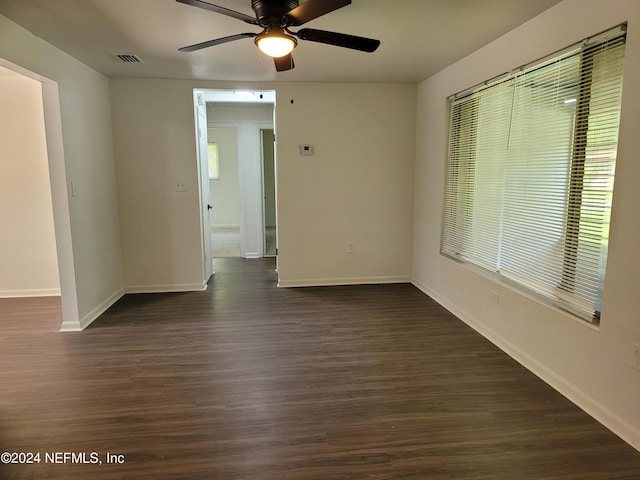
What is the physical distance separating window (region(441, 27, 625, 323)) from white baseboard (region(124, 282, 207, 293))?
3071mm

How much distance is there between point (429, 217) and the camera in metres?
4.39

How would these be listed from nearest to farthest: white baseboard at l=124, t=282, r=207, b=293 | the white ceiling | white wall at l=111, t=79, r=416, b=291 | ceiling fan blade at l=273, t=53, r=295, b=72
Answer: the white ceiling → ceiling fan blade at l=273, t=53, r=295, b=72 → white wall at l=111, t=79, r=416, b=291 → white baseboard at l=124, t=282, r=207, b=293

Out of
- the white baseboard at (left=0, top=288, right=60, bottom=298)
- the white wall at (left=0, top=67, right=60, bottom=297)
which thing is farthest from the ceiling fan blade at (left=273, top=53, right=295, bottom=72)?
the white baseboard at (left=0, top=288, right=60, bottom=298)

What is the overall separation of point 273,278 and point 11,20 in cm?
354

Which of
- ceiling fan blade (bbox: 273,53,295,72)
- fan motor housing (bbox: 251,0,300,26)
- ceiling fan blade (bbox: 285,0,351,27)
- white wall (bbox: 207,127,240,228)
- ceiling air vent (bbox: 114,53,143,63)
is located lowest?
white wall (bbox: 207,127,240,228)

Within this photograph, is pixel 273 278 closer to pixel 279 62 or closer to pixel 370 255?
pixel 370 255

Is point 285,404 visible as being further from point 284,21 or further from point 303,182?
point 303,182

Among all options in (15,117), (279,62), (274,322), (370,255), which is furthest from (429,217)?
(15,117)

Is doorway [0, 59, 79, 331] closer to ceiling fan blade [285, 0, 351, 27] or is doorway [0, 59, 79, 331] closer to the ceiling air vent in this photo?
the ceiling air vent

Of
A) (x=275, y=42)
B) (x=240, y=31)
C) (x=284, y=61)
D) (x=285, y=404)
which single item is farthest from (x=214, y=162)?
(x=285, y=404)

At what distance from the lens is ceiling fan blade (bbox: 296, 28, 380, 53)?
2.22 m

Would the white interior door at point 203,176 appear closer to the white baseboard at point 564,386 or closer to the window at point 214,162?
the white baseboard at point 564,386

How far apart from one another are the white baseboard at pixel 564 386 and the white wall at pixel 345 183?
1533mm

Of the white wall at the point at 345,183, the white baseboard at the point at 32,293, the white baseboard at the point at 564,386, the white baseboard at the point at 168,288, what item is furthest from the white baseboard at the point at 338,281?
the white baseboard at the point at 32,293
